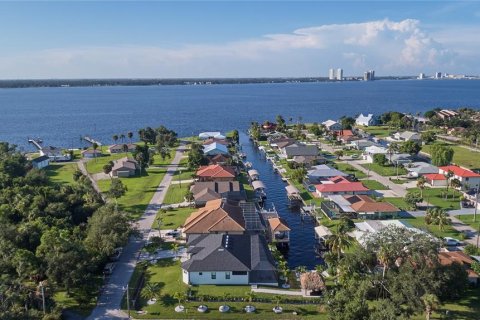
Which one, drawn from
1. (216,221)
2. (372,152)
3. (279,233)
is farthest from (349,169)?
(216,221)

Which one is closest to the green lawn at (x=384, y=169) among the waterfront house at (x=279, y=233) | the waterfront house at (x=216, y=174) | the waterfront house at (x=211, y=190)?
the waterfront house at (x=216, y=174)

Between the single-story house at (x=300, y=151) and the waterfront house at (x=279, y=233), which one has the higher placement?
the single-story house at (x=300, y=151)

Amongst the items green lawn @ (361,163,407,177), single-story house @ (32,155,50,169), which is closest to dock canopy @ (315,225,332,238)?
green lawn @ (361,163,407,177)

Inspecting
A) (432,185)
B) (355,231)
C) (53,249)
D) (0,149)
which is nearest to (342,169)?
(432,185)

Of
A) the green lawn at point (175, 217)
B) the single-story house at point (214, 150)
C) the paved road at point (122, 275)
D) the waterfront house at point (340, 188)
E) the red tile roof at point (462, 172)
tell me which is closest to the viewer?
the paved road at point (122, 275)

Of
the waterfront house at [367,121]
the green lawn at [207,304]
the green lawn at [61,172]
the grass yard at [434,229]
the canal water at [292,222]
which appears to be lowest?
the canal water at [292,222]

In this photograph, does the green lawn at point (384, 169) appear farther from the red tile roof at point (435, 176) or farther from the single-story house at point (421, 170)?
the red tile roof at point (435, 176)

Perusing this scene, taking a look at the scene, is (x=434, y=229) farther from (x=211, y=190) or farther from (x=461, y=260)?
(x=211, y=190)
